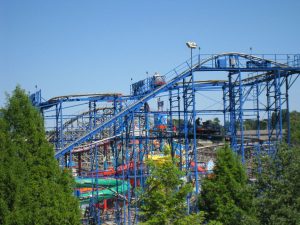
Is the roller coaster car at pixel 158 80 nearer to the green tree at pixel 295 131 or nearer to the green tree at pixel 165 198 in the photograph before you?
the green tree at pixel 295 131

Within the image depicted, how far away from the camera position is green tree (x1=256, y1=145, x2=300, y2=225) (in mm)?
12500

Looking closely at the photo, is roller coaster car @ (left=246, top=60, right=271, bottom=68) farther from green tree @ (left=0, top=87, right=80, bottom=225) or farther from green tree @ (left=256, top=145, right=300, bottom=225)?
green tree @ (left=0, top=87, right=80, bottom=225)

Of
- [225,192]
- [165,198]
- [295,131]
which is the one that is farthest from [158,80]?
[295,131]

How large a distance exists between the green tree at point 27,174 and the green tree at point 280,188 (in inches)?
199

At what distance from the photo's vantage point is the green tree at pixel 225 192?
16406 millimetres

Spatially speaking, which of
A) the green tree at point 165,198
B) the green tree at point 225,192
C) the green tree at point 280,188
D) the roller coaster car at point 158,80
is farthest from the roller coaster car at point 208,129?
the green tree at point 165,198

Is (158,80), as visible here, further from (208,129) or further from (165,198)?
(165,198)

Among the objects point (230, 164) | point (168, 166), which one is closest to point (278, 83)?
point (230, 164)

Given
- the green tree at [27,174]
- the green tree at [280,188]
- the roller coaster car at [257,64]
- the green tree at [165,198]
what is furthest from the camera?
the roller coaster car at [257,64]

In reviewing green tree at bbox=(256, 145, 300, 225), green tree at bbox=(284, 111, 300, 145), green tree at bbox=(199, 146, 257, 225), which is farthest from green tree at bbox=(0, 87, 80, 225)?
green tree at bbox=(284, 111, 300, 145)

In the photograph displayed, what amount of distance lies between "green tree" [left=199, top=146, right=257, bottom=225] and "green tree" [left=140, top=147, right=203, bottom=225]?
3.25m

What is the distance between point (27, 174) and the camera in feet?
40.3

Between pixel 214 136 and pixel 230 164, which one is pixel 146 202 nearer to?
pixel 230 164

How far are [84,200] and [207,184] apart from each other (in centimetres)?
1478
